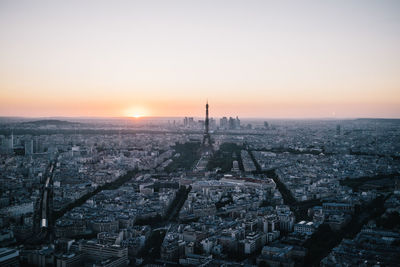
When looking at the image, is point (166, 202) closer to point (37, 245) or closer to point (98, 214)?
point (98, 214)

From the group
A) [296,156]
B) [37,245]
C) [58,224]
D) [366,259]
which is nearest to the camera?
[366,259]

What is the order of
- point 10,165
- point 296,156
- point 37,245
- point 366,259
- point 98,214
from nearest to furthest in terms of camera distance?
point 366,259 → point 37,245 → point 98,214 → point 10,165 → point 296,156

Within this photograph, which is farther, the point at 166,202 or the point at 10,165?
the point at 10,165

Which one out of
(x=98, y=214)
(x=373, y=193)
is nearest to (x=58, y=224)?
(x=98, y=214)

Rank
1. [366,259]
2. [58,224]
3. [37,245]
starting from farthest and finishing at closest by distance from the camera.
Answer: [58,224], [37,245], [366,259]

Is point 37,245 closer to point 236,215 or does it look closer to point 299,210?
point 236,215

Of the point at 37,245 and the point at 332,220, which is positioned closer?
the point at 37,245

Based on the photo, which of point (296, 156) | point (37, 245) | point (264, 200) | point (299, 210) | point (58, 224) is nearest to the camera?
point (37, 245)

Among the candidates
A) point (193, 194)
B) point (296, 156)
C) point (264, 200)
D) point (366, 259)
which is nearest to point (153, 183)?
point (193, 194)

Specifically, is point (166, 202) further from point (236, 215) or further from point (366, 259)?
point (366, 259)
